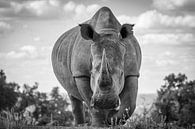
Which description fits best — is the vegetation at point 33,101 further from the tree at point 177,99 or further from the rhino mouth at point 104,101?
the rhino mouth at point 104,101

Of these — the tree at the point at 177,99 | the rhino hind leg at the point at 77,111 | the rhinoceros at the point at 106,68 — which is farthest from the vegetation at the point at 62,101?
the rhinoceros at the point at 106,68

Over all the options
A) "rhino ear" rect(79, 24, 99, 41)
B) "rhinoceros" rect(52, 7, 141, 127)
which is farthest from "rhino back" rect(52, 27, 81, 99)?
"rhino ear" rect(79, 24, 99, 41)

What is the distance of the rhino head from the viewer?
652 centimetres

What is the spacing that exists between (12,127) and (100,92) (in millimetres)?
1601

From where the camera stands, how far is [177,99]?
163 feet

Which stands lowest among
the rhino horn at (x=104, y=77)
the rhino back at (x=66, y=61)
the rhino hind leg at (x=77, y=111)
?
the rhino hind leg at (x=77, y=111)

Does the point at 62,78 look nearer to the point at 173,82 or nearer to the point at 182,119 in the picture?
the point at 182,119

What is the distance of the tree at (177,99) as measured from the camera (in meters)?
45.3

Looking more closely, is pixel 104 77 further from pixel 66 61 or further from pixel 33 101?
pixel 33 101

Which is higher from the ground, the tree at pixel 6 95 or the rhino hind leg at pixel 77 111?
the tree at pixel 6 95

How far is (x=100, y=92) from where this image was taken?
6523 mm

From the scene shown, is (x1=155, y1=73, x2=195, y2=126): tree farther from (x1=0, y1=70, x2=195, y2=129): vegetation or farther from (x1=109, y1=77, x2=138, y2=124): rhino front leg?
(x1=109, y1=77, x2=138, y2=124): rhino front leg

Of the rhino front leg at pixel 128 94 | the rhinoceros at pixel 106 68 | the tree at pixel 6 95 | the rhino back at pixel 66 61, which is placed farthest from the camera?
the tree at pixel 6 95

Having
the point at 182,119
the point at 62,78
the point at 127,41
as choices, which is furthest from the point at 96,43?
the point at 182,119
